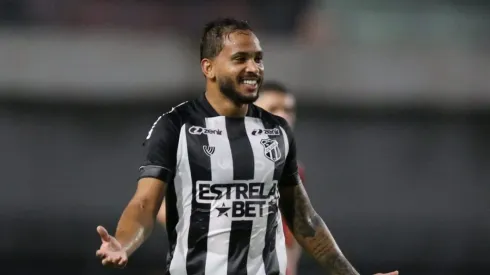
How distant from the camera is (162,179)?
3.82 m

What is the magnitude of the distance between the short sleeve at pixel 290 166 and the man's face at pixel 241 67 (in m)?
0.27

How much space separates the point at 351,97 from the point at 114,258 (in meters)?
6.76

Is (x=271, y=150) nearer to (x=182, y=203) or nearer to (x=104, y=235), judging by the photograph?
(x=182, y=203)

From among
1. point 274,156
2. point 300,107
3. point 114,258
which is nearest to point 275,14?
point 300,107

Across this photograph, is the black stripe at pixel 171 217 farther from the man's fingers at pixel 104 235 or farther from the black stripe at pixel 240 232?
the man's fingers at pixel 104 235

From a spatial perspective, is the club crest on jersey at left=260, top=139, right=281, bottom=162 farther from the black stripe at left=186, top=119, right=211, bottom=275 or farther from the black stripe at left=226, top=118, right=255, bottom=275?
the black stripe at left=186, top=119, right=211, bottom=275

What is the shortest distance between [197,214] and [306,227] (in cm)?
49

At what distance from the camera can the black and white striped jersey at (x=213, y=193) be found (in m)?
3.88

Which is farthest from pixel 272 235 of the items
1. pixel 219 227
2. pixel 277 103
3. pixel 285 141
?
pixel 277 103

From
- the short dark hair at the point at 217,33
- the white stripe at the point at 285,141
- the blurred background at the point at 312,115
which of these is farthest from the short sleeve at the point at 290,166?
the blurred background at the point at 312,115

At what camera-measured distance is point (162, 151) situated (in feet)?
12.6

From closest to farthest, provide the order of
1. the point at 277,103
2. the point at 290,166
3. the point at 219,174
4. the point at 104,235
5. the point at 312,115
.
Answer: the point at 104,235 → the point at 219,174 → the point at 290,166 → the point at 277,103 → the point at 312,115

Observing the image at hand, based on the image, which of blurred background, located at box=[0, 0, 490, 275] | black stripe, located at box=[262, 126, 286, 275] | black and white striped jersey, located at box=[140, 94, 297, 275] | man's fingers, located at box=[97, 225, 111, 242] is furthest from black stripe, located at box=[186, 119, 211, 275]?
blurred background, located at box=[0, 0, 490, 275]

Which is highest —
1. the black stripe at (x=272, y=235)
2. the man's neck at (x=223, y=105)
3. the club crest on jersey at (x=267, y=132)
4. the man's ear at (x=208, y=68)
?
the man's ear at (x=208, y=68)
